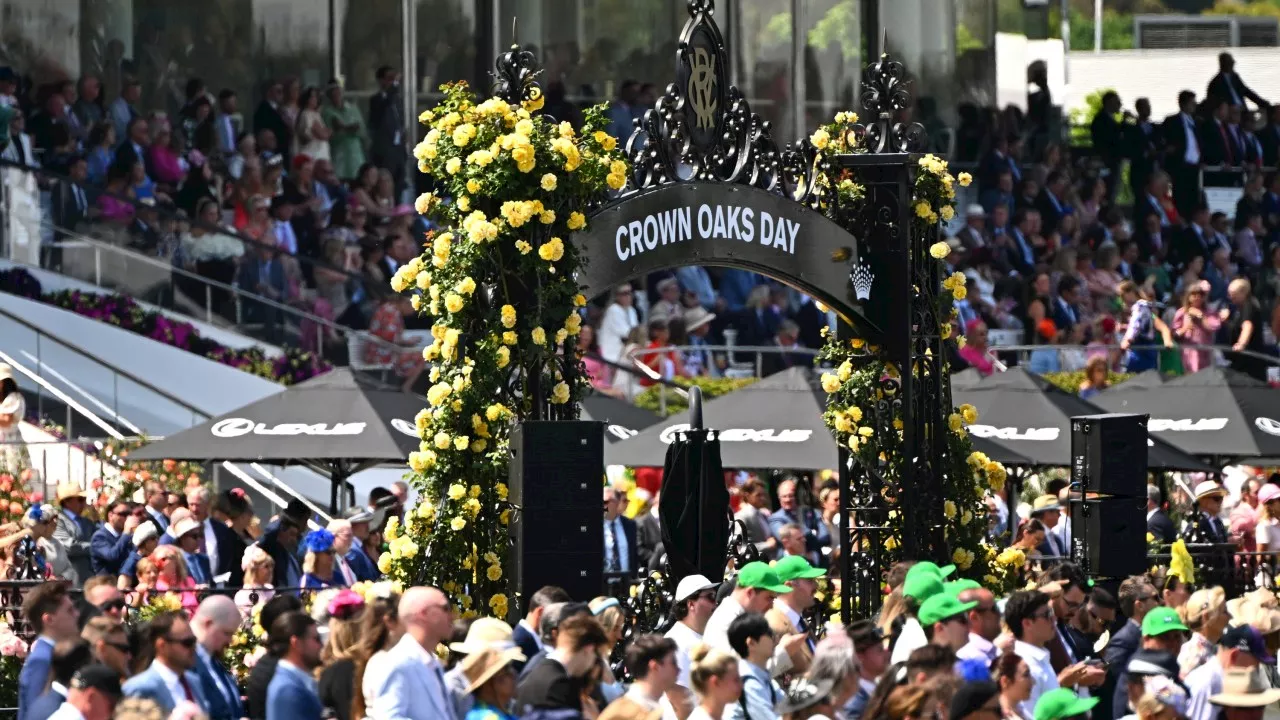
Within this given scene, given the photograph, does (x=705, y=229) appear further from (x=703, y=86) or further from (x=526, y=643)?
(x=526, y=643)

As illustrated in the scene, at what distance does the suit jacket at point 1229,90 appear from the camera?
1439 inches

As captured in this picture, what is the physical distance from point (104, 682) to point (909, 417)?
7.78 meters

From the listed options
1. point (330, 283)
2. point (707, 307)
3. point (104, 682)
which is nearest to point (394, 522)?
point (104, 682)

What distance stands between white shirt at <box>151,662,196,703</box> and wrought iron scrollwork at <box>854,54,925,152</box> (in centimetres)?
751

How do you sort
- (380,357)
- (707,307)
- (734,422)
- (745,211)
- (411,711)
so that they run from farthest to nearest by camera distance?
(707,307) < (380,357) < (734,422) < (745,211) < (411,711)

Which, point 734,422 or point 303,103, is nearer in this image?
point 734,422

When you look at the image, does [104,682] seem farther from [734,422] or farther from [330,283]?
[330,283]

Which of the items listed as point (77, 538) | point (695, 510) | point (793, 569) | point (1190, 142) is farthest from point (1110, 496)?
point (1190, 142)

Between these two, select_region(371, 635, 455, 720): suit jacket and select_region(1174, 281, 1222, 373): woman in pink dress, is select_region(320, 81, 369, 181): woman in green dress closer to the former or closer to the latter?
select_region(1174, 281, 1222, 373): woman in pink dress

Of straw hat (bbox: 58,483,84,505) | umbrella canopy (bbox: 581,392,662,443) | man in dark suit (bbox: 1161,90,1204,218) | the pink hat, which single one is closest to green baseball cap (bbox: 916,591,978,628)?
straw hat (bbox: 58,483,84,505)

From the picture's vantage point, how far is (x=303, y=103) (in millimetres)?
28891

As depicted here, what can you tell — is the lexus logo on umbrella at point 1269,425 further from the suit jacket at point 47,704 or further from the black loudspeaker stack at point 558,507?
the suit jacket at point 47,704

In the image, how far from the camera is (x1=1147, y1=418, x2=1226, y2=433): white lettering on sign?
69.9ft

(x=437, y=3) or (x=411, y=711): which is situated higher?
(x=437, y=3)
